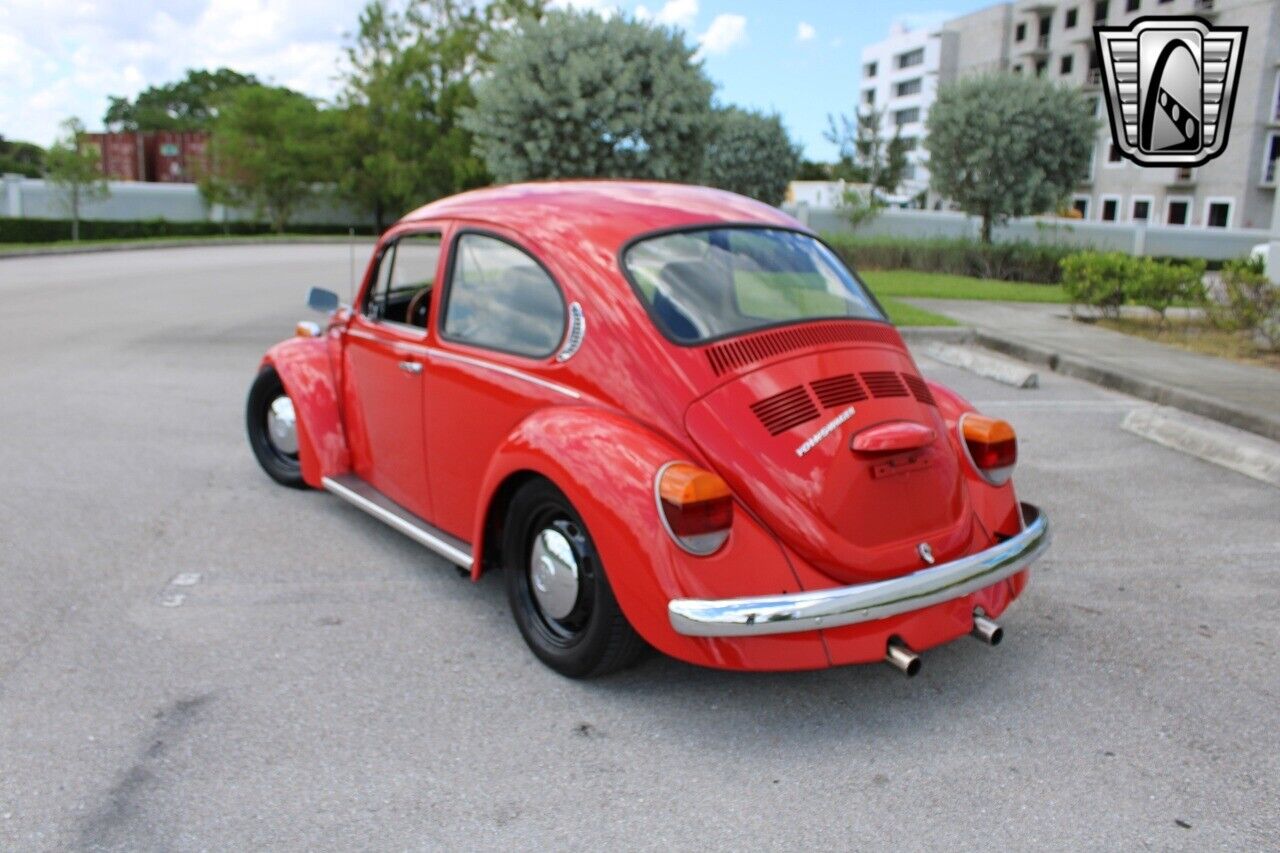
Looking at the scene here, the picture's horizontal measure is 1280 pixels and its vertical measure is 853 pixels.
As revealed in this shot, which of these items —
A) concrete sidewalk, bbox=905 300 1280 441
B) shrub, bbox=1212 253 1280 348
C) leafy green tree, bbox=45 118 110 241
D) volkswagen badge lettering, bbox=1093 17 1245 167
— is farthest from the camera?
leafy green tree, bbox=45 118 110 241

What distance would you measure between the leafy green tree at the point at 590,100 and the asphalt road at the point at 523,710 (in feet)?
39.2

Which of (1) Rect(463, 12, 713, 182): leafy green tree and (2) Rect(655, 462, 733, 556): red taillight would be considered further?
(1) Rect(463, 12, 713, 182): leafy green tree

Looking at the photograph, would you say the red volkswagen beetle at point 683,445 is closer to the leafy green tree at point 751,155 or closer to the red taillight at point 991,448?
the red taillight at point 991,448

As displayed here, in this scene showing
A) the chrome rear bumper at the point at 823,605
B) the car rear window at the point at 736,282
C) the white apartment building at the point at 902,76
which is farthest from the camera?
the white apartment building at the point at 902,76

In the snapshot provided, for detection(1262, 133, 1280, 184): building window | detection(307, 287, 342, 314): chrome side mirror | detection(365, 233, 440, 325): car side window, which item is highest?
detection(1262, 133, 1280, 184): building window

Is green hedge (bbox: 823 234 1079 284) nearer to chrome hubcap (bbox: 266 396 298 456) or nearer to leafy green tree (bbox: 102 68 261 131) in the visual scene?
chrome hubcap (bbox: 266 396 298 456)

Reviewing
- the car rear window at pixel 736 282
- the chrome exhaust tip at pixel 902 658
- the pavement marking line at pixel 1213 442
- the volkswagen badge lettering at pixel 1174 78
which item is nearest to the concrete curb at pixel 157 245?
the volkswagen badge lettering at pixel 1174 78

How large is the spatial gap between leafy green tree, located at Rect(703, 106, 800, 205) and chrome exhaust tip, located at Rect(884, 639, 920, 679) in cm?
3219

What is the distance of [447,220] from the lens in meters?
4.59

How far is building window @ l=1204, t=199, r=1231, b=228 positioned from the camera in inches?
2079

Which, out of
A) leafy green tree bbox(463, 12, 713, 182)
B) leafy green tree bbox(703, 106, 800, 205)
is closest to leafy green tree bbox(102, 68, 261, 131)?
leafy green tree bbox(703, 106, 800, 205)

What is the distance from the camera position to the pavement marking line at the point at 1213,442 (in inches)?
258

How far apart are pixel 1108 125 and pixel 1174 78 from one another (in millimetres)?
40608

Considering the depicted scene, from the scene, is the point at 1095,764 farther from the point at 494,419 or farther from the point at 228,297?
the point at 228,297
